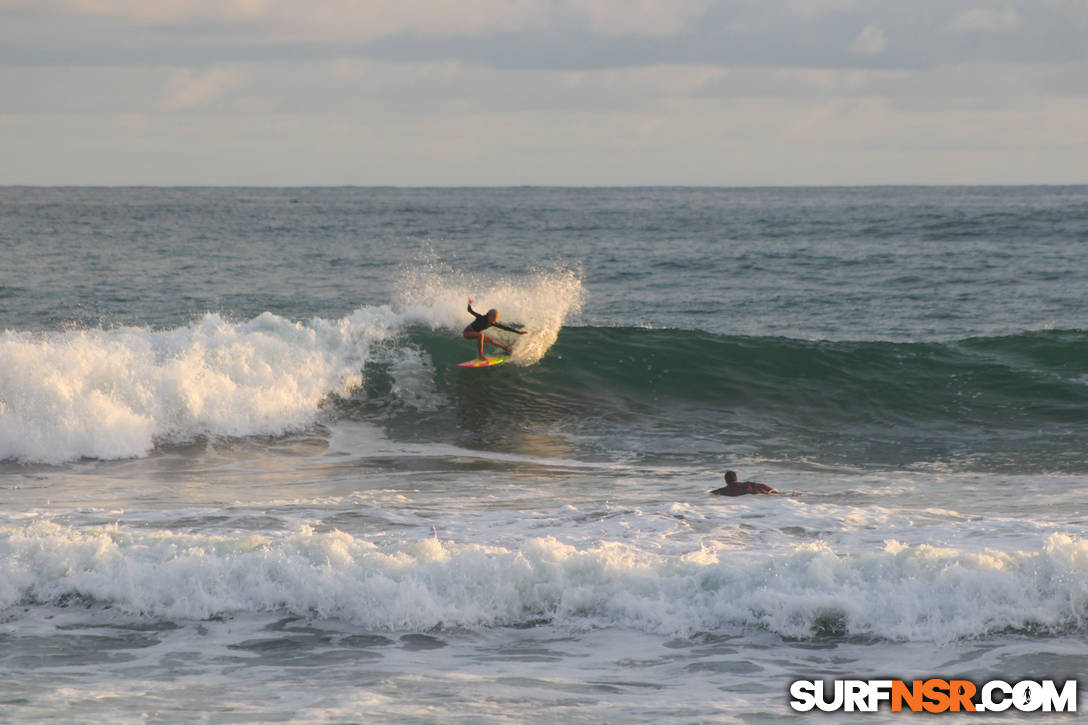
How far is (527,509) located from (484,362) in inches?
323

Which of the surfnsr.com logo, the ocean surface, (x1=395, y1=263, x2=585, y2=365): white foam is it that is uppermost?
(x1=395, y1=263, x2=585, y2=365): white foam

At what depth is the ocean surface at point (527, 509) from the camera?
7.08 m

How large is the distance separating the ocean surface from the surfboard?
0.85ft

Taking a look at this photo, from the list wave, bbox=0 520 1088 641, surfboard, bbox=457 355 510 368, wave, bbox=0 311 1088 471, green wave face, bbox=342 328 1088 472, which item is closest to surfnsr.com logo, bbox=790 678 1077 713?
wave, bbox=0 520 1088 641

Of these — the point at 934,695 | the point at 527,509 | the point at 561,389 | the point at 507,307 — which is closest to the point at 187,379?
the point at 561,389

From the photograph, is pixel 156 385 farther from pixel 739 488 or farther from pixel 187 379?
pixel 739 488

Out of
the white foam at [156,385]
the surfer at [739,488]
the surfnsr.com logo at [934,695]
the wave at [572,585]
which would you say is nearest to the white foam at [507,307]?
the white foam at [156,385]

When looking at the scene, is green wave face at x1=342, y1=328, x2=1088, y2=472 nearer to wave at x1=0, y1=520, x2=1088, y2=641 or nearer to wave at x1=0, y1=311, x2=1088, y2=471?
wave at x1=0, y1=311, x2=1088, y2=471

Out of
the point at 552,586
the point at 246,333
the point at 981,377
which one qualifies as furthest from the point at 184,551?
Answer: the point at 981,377

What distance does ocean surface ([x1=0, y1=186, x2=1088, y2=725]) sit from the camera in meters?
7.08

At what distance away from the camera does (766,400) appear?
17.8 meters

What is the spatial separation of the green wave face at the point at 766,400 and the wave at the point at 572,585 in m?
5.58

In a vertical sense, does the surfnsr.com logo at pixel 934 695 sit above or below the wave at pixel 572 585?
below

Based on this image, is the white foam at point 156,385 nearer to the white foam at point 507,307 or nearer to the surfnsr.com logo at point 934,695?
the white foam at point 507,307
